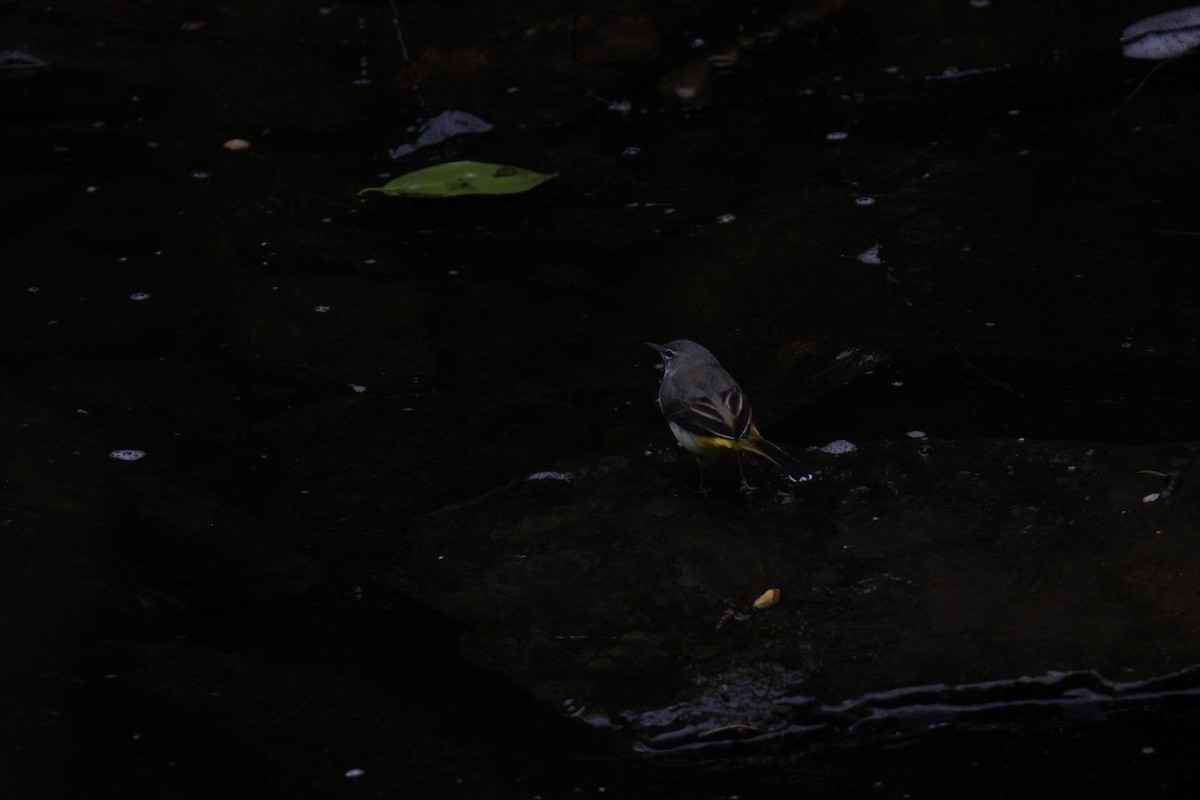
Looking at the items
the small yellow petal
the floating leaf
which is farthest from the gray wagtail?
the floating leaf

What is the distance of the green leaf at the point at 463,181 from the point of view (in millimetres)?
5938

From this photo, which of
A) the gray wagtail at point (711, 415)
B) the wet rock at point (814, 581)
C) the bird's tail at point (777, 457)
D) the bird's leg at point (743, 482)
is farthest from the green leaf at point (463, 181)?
the bird's tail at point (777, 457)

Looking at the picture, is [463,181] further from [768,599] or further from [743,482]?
[768,599]

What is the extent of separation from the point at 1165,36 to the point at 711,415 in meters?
4.35

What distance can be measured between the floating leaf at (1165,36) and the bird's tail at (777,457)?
4.09 metres

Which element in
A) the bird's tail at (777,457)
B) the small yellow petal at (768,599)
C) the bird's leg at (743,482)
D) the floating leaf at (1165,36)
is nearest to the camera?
the small yellow petal at (768,599)

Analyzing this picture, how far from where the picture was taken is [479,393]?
15.7 feet

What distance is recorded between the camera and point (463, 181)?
19.6ft

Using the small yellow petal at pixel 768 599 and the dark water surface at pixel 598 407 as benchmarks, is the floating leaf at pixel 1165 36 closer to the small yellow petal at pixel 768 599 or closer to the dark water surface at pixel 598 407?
the dark water surface at pixel 598 407

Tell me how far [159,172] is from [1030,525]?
4.78m

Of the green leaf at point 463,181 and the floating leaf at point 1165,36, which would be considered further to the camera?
the floating leaf at point 1165,36

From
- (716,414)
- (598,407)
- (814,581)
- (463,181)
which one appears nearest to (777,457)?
(716,414)

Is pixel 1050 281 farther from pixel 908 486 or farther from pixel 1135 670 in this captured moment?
pixel 1135 670

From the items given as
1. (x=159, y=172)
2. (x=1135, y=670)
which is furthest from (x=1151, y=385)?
(x=159, y=172)
